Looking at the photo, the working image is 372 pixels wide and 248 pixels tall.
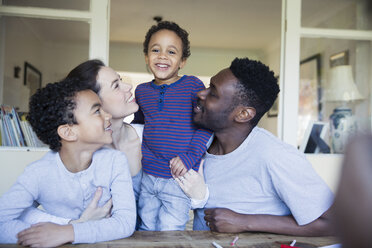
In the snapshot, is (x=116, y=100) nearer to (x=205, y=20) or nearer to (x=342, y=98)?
(x=342, y=98)

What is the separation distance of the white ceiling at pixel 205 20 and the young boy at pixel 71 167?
6.19ft

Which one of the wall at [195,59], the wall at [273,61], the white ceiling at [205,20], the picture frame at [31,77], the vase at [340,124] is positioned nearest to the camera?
the vase at [340,124]

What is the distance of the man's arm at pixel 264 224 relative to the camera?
1283 mm

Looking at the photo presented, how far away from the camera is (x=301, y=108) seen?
422 centimetres

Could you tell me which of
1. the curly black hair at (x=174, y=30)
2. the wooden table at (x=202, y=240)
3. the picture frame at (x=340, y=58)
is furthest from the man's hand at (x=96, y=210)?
the picture frame at (x=340, y=58)

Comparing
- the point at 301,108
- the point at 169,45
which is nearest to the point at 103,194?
the point at 169,45

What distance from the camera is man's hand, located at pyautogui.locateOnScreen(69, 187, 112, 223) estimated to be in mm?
1271

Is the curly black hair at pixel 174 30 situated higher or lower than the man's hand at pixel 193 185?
higher

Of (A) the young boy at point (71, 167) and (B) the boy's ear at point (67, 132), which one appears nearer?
(A) the young boy at point (71, 167)

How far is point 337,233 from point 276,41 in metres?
6.81

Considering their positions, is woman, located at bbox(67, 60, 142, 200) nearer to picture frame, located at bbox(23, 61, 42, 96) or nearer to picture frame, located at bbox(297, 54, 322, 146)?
picture frame, located at bbox(23, 61, 42, 96)

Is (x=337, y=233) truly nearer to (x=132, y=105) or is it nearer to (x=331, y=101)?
(x=132, y=105)

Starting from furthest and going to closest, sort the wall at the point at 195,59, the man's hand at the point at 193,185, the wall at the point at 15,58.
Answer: the wall at the point at 195,59, the wall at the point at 15,58, the man's hand at the point at 193,185

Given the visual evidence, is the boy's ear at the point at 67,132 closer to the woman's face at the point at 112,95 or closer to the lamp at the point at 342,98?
the woman's face at the point at 112,95
